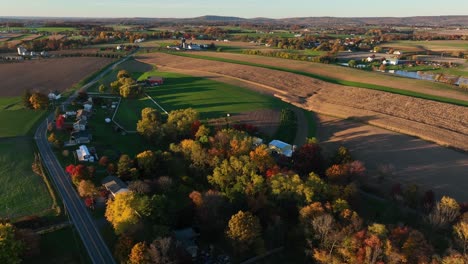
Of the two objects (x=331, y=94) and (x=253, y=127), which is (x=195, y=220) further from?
(x=331, y=94)

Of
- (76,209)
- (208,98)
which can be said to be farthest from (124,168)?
(208,98)

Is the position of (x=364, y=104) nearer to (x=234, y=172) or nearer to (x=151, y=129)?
(x=234, y=172)

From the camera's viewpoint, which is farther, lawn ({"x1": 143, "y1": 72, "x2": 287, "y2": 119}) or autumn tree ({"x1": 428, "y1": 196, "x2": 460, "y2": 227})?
lawn ({"x1": 143, "y1": 72, "x2": 287, "y2": 119})

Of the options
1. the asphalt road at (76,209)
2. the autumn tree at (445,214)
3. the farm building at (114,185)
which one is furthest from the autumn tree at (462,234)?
the farm building at (114,185)

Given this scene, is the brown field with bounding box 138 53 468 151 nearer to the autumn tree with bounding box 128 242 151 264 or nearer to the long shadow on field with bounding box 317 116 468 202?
the long shadow on field with bounding box 317 116 468 202

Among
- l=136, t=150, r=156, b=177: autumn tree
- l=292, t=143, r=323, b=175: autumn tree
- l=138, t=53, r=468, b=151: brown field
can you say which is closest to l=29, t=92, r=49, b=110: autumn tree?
l=136, t=150, r=156, b=177: autumn tree

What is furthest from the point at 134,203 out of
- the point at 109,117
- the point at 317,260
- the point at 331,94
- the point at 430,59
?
the point at 430,59
